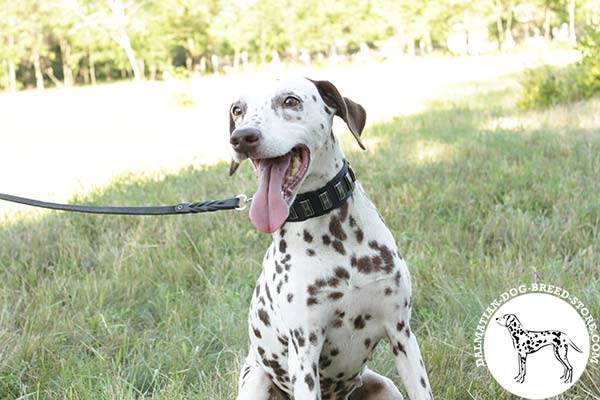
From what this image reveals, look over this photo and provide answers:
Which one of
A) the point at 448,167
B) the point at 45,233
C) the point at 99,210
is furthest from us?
the point at 448,167

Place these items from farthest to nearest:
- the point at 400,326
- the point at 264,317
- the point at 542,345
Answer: the point at 542,345, the point at 264,317, the point at 400,326

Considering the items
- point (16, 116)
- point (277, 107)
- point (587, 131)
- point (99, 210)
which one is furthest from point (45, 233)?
point (16, 116)

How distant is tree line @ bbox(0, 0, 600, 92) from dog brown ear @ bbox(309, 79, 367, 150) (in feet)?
146

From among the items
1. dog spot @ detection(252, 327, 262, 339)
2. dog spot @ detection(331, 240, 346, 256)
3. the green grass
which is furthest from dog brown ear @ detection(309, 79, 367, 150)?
the green grass

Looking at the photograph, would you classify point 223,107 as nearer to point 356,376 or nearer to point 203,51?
point 356,376

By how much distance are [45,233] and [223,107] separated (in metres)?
12.2

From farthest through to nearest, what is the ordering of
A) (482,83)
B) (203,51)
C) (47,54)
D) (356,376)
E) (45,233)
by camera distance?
1. (203,51)
2. (47,54)
3. (482,83)
4. (45,233)
5. (356,376)

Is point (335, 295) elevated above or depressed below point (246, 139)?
below

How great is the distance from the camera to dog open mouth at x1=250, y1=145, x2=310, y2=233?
2381mm

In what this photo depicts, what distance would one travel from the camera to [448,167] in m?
6.82

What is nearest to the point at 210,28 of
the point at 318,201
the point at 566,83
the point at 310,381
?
the point at 566,83

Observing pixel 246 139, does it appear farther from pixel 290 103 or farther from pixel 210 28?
pixel 210 28

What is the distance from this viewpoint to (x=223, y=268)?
4.68 m

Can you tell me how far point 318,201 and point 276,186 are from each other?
0.64 feet
